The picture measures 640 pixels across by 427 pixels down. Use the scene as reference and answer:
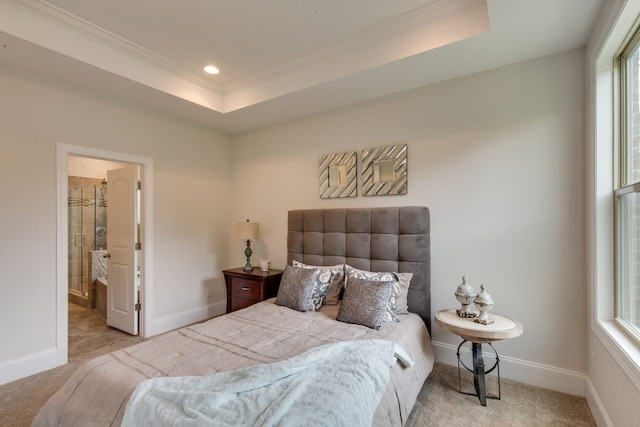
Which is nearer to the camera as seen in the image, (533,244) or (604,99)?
(604,99)

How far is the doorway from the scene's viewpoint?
2.79m

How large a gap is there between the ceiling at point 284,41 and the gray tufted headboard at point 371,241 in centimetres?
125

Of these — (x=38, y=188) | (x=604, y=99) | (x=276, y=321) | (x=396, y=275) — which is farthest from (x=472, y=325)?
(x=38, y=188)

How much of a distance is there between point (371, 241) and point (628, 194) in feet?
6.05

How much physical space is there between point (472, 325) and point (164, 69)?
358cm

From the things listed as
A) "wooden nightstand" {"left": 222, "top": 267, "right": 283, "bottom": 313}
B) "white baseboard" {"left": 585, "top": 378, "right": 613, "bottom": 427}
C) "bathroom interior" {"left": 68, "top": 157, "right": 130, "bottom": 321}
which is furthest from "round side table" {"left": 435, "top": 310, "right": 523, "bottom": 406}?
"bathroom interior" {"left": 68, "top": 157, "right": 130, "bottom": 321}

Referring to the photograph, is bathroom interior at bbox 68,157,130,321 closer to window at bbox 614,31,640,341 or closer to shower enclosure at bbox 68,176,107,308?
shower enclosure at bbox 68,176,107,308

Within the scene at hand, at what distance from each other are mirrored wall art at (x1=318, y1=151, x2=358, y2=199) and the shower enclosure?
4.22 m

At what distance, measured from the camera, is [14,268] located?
2564 millimetres

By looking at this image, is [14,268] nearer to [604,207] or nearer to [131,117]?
[131,117]

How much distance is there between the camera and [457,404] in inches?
85.7

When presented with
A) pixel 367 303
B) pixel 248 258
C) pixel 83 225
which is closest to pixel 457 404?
pixel 367 303

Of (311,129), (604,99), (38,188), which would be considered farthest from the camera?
(311,129)

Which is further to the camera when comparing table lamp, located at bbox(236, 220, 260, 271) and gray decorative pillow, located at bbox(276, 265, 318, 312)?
table lamp, located at bbox(236, 220, 260, 271)
